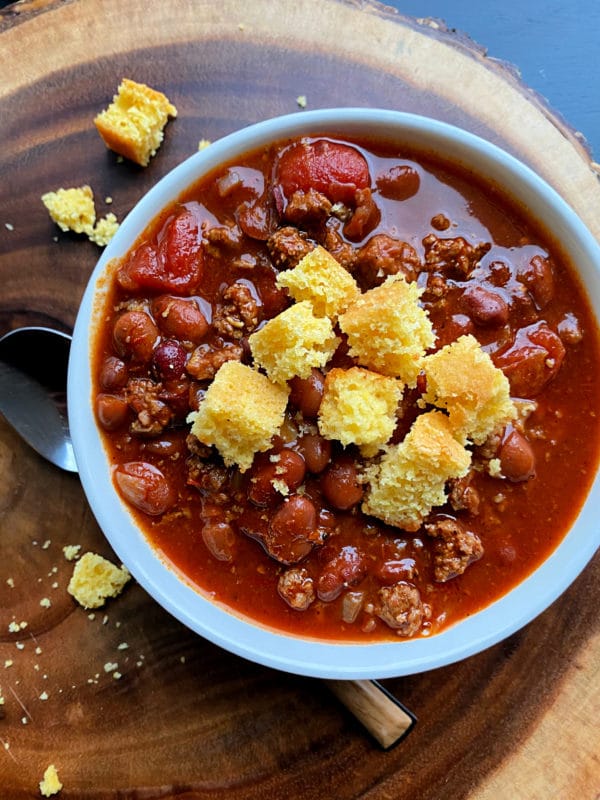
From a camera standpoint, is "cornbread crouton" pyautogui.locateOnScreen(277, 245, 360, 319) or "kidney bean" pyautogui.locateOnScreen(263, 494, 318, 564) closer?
"cornbread crouton" pyautogui.locateOnScreen(277, 245, 360, 319)

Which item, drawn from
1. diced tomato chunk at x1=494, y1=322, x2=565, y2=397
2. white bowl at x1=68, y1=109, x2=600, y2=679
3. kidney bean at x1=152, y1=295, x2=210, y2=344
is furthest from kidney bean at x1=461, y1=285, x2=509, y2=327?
kidney bean at x1=152, y1=295, x2=210, y2=344

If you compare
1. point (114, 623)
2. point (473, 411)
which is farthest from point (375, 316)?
point (114, 623)

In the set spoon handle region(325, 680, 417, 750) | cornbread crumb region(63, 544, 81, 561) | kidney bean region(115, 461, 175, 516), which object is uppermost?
kidney bean region(115, 461, 175, 516)

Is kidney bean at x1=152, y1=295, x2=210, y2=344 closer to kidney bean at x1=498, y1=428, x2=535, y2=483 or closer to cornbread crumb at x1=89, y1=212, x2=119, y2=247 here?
cornbread crumb at x1=89, y1=212, x2=119, y2=247

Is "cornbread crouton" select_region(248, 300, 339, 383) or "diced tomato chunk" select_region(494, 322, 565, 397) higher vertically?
"diced tomato chunk" select_region(494, 322, 565, 397)

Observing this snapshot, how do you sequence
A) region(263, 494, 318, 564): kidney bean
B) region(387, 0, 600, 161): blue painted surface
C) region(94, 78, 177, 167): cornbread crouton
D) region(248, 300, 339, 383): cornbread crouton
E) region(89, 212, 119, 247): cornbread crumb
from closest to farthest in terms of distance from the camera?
region(248, 300, 339, 383): cornbread crouton
region(263, 494, 318, 564): kidney bean
region(94, 78, 177, 167): cornbread crouton
region(89, 212, 119, 247): cornbread crumb
region(387, 0, 600, 161): blue painted surface

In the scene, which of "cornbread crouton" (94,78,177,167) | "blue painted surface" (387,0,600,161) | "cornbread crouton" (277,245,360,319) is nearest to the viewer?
"cornbread crouton" (277,245,360,319)

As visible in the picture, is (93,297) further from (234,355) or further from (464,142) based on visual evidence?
(464,142)
